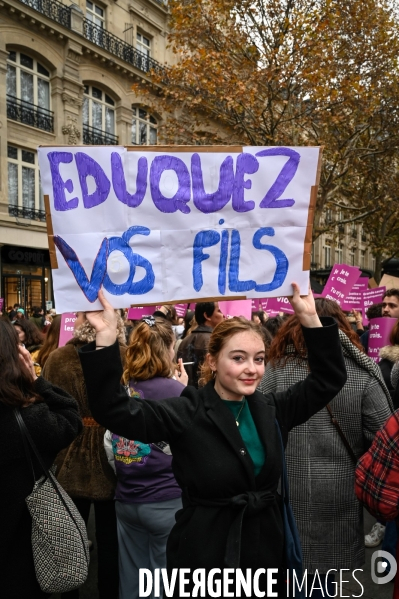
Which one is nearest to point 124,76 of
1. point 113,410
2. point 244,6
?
point 244,6

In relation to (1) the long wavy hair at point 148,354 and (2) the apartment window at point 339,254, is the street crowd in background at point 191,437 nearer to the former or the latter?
(1) the long wavy hair at point 148,354

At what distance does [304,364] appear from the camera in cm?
260

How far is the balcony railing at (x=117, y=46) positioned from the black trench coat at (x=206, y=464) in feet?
67.0

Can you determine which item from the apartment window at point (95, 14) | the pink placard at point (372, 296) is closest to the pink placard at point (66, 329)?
the pink placard at point (372, 296)

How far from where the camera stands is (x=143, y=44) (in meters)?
23.2

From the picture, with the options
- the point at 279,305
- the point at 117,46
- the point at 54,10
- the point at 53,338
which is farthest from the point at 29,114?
the point at 53,338

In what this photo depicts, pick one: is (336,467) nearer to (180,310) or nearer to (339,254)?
(180,310)

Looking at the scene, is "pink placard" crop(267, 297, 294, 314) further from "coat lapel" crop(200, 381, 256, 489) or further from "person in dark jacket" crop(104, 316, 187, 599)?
"coat lapel" crop(200, 381, 256, 489)

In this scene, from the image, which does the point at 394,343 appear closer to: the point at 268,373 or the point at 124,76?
the point at 268,373

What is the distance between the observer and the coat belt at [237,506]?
1723 millimetres

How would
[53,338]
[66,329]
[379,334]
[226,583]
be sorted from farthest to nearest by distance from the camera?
[379,334], [53,338], [66,329], [226,583]

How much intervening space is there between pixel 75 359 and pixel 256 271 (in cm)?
153

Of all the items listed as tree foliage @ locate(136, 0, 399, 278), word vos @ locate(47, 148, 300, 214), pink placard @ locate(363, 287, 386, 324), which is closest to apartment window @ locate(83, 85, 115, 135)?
tree foliage @ locate(136, 0, 399, 278)

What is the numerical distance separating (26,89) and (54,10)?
3340 mm
